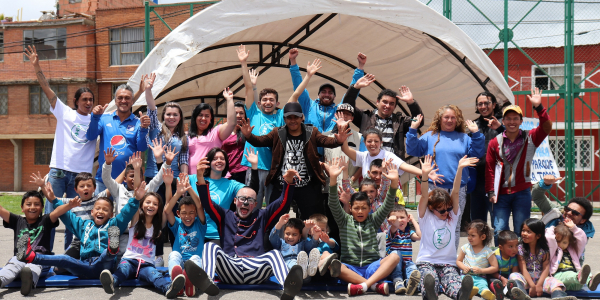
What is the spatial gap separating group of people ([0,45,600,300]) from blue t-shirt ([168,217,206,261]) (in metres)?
0.01

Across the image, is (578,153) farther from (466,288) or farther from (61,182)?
(61,182)

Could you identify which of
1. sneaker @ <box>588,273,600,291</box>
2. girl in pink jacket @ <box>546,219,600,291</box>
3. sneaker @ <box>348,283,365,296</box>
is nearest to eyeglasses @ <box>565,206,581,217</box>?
girl in pink jacket @ <box>546,219,600,291</box>

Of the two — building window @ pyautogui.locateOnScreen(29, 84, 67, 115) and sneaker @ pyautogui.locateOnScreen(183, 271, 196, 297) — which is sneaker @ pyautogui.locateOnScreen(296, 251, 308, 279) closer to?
sneaker @ pyautogui.locateOnScreen(183, 271, 196, 297)

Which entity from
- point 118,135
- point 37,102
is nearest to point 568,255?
point 118,135

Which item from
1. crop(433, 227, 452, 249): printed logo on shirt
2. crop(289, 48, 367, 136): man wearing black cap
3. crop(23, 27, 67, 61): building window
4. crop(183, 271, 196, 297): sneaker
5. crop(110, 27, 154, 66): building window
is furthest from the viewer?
crop(23, 27, 67, 61): building window

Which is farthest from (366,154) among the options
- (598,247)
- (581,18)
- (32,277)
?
(581,18)

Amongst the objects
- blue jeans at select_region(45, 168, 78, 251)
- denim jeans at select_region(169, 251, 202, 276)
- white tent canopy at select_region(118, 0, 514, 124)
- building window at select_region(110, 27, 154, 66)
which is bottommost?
denim jeans at select_region(169, 251, 202, 276)

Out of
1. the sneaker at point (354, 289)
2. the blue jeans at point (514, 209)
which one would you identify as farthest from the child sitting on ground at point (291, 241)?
the blue jeans at point (514, 209)

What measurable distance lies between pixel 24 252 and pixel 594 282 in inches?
206

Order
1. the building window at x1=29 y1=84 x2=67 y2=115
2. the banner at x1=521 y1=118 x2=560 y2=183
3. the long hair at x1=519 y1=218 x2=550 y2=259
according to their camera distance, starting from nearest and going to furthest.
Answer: the long hair at x1=519 y1=218 x2=550 y2=259 → the banner at x1=521 y1=118 x2=560 y2=183 → the building window at x1=29 y1=84 x2=67 y2=115

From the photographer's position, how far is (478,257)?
16.0 feet

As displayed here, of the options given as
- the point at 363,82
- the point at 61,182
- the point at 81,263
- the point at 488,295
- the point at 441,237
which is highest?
the point at 363,82

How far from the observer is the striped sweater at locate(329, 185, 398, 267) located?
509cm

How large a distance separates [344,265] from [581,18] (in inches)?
425
